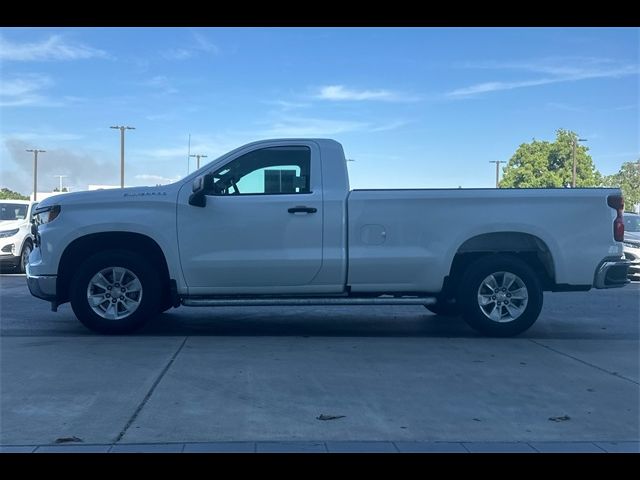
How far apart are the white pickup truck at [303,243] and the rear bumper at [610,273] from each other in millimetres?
11

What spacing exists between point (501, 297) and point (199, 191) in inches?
→ 141

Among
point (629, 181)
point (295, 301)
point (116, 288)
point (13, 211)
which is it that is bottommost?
point (295, 301)

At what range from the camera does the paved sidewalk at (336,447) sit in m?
4.43

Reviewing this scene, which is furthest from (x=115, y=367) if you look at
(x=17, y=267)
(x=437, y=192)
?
(x=17, y=267)

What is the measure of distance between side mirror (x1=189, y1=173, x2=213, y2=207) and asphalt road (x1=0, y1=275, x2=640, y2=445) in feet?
4.96

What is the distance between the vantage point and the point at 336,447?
452 centimetres

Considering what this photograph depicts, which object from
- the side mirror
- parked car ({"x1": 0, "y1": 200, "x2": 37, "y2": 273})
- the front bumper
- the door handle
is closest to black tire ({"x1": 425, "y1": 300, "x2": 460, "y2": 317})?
the door handle

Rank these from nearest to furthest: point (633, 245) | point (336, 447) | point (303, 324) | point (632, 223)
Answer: point (336, 447) < point (303, 324) < point (633, 245) < point (632, 223)

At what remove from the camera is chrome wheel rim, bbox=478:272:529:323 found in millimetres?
8164

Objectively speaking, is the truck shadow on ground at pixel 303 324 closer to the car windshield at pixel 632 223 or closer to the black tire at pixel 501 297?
the black tire at pixel 501 297

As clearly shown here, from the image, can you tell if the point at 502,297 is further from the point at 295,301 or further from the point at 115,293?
the point at 115,293

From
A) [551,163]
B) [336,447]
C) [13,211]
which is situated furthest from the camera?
[551,163]

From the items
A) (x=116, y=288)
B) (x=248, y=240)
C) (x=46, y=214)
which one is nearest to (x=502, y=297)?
(x=248, y=240)

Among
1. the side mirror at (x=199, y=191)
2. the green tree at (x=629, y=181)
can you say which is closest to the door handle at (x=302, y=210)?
the side mirror at (x=199, y=191)
